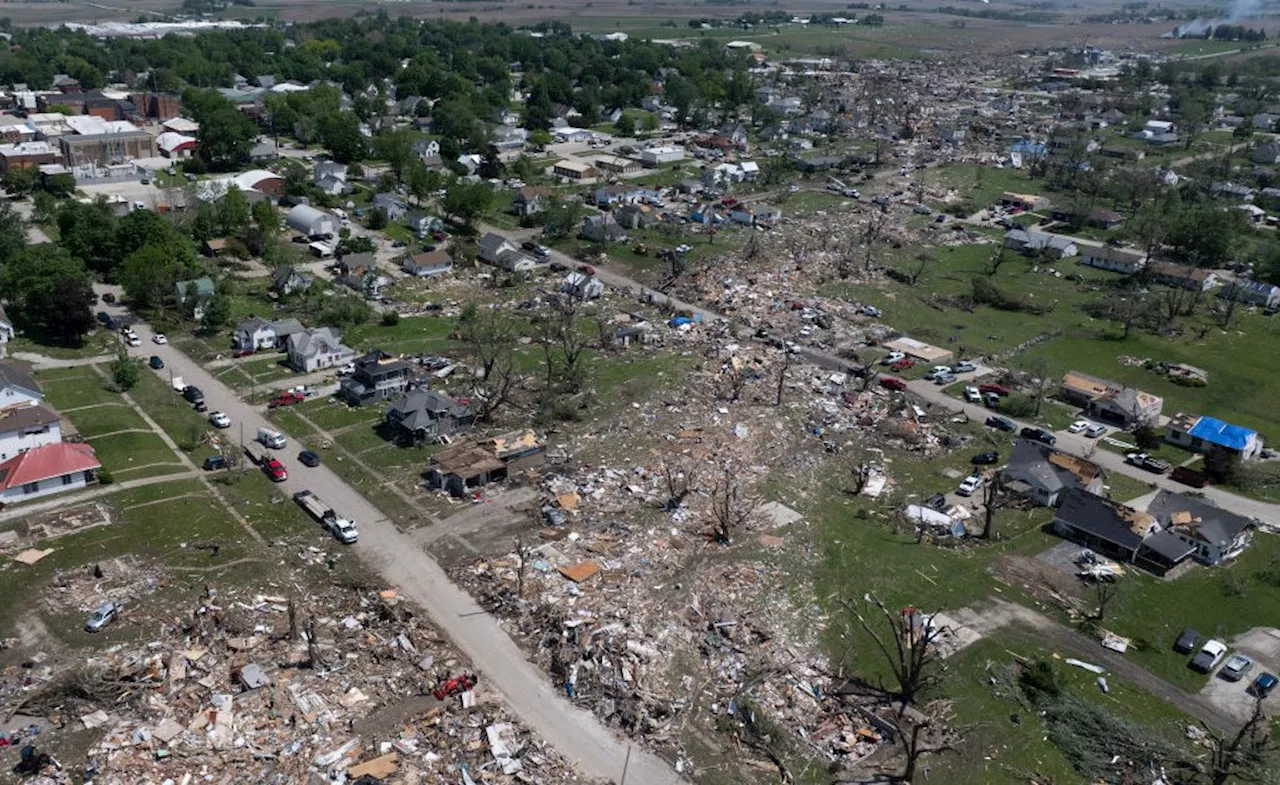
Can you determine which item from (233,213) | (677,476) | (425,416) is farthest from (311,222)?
(677,476)

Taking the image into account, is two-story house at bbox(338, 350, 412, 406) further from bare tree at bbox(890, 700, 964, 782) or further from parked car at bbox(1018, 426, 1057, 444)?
parked car at bbox(1018, 426, 1057, 444)

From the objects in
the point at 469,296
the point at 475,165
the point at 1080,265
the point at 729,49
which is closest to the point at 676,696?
the point at 469,296

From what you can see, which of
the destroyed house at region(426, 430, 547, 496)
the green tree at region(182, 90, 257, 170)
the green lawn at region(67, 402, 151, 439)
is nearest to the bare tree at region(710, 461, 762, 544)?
the destroyed house at region(426, 430, 547, 496)

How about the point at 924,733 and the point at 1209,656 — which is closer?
the point at 924,733

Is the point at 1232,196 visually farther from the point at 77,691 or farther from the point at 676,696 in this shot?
the point at 77,691

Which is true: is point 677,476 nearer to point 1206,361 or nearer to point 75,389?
point 75,389

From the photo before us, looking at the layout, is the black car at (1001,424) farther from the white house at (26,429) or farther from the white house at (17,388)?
the white house at (17,388)

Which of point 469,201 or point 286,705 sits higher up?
point 469,201
